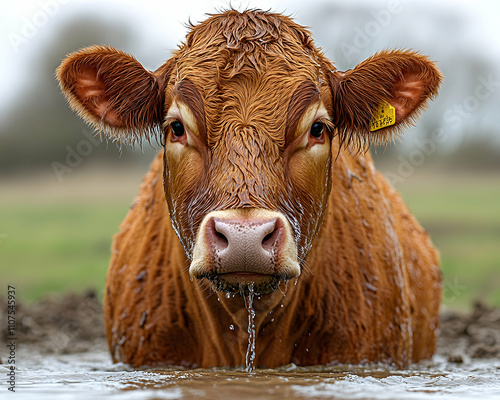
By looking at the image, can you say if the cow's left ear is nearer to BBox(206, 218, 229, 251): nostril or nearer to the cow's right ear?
the cow's right ear

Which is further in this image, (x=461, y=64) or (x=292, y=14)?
(x=461, y=64)

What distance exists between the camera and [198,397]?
298 cm

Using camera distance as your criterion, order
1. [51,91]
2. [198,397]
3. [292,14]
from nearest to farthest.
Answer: [198,397], [292,14], [51,91]

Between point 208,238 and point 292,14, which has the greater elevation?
point 292,14

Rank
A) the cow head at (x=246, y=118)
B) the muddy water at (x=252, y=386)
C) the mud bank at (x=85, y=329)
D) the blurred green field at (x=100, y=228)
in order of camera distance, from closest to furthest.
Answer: the muddy water at (x=252, y=386) < the cow head at (x=246, y=118) < the mud bank at (x=85, y=329) < the blurred green field at (x=100, y=228)

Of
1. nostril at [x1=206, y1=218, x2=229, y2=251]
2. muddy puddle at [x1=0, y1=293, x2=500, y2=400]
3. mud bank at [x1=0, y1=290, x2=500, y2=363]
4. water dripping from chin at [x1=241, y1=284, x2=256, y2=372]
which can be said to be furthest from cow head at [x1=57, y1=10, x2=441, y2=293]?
mud bank at [x1=0, y1=290, x2=500, y2=363]

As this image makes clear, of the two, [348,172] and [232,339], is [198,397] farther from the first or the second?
[348,172]

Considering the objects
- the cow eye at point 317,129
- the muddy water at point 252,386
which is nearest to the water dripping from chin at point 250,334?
the muddy water at point 252,386

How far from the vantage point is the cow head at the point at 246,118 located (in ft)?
12.2

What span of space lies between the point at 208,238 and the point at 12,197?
1993 cm

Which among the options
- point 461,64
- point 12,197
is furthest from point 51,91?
point 461,64

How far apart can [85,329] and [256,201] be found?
5.53m

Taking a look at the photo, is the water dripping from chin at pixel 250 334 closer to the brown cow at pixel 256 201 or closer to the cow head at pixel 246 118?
the brown cow at pixel 256 201

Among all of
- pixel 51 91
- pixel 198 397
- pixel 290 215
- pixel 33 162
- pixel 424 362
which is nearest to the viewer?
pixel 198 397
